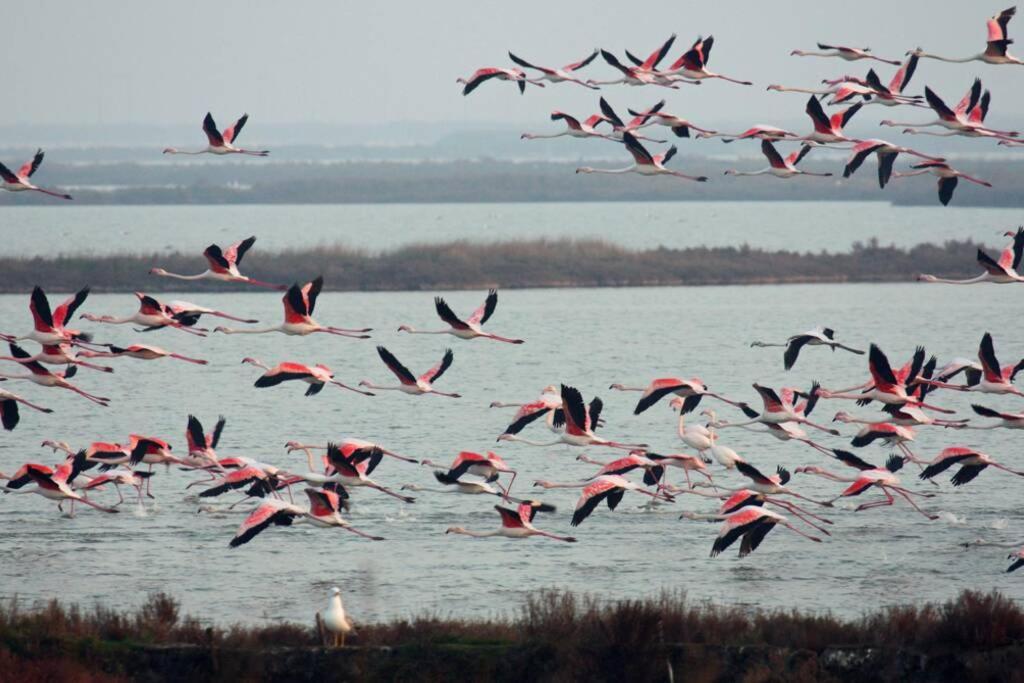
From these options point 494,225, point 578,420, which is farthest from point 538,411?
point 494,225

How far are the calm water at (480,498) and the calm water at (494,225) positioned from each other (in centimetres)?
1817

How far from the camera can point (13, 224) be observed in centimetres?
12575

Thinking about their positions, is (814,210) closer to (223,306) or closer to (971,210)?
(971,210)

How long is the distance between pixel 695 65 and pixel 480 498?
892 centimetres

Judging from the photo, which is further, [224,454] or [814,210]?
[814,210]

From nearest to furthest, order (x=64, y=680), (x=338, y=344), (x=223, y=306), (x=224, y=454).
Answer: (x=64, y=680) → (x=224, y=454) → (x=338, y=344) → (x=223, y=306)

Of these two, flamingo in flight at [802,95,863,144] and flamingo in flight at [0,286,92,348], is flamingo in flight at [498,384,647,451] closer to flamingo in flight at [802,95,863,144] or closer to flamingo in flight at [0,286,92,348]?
flamingo in flight at [802,95,863,144]

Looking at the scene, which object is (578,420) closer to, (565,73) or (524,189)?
(565,73)

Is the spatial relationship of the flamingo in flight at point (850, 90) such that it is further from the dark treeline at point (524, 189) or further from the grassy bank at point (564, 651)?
the dark treeline at point (524, 189)

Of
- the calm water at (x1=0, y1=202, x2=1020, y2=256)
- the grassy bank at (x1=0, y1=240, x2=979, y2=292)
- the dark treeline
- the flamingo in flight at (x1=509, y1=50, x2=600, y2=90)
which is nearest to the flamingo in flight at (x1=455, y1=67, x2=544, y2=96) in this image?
the flamingo in flight at (x1=509, y1=50, x2=600, y2=90)

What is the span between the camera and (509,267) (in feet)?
203

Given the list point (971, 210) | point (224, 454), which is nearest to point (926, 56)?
point (224, 454)

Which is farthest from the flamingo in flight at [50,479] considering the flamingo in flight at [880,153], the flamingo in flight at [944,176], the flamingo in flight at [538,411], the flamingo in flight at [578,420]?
the flamingo in flight at [944,176]

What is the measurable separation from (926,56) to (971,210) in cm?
12721
